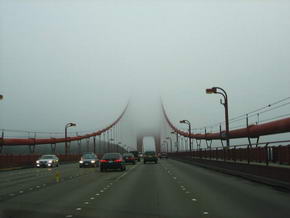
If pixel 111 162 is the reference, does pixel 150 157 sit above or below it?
above

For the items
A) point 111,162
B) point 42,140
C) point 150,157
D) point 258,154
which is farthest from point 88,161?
point 42,140

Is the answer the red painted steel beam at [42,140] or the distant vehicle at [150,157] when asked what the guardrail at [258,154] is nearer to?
the distant vehicle at [150,157]

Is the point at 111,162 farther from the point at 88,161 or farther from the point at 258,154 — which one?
the point at 258,154

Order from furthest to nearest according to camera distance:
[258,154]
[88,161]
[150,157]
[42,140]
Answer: [42,140]
[150,157]
[88,161]
[258,154]

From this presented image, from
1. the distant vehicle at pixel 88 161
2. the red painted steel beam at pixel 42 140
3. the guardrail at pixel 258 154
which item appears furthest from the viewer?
the red painted steel beam at pixel 42 140

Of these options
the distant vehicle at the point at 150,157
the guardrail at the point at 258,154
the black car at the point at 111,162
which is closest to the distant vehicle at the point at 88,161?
the black car at the point at 111,162

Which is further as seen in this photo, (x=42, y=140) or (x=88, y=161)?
(x=42, y=140)

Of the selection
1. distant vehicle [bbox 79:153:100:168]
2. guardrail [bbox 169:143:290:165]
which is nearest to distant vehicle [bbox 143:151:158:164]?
distant vehicle [bbox 79:153:100:168]

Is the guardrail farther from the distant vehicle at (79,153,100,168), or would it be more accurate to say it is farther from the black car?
the distant vehicle at (79,153,100,168)

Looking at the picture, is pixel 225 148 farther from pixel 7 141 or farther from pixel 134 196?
pixel 7 141

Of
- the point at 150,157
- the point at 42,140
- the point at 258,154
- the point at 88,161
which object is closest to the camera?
the point at 258,154

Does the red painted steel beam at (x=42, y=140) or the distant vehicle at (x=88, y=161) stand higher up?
the red painted steel beam at (x=42, y=140)

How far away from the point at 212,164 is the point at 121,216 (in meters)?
29.4

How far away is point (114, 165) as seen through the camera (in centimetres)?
3469
